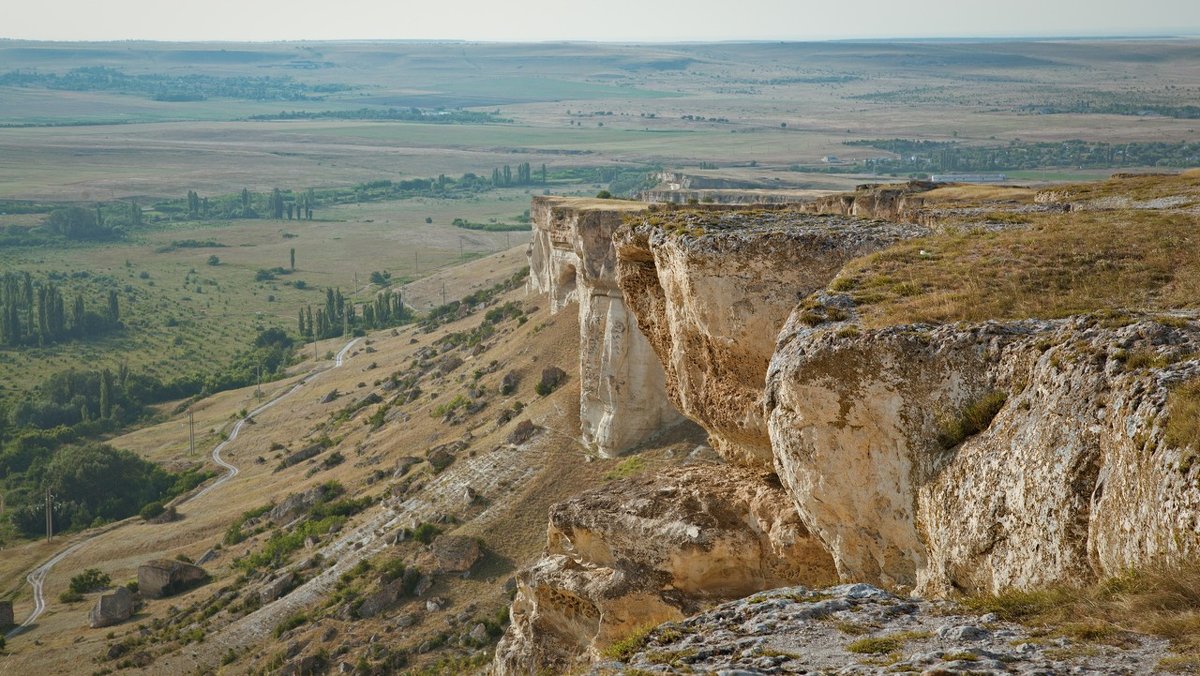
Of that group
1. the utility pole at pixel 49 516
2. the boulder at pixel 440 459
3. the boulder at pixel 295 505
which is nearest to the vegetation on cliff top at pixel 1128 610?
the boulder at pixel 440 459

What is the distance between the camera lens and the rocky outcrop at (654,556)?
1714cm

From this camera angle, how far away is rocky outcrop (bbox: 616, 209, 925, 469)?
655 inches

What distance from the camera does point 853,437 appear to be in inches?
499

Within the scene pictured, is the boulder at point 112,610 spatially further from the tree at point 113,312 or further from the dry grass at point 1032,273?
the tree at point 113,312

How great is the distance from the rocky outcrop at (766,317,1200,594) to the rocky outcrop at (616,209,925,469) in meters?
2.95

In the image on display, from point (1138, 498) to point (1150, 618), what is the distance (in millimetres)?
941

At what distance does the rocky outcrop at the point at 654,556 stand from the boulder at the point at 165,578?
28.8 m

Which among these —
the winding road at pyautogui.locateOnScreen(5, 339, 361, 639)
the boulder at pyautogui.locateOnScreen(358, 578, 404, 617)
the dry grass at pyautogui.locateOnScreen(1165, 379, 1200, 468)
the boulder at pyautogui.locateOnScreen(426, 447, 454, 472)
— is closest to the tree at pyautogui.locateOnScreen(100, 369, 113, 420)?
the winding road at pyautogui.locateOnScreen(5, 339, 361, 639)

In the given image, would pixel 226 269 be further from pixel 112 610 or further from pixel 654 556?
pixel 654 556

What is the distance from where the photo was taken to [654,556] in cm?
1809

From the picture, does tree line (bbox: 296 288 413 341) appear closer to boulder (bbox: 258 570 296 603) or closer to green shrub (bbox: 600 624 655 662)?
boulder (bbox: 258 570 296 603)

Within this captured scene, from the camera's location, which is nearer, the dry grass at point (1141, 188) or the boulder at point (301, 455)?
the dry grass at point (1141, 188)

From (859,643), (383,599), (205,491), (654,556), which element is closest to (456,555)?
(383,599)

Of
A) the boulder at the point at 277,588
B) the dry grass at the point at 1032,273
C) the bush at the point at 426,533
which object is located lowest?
the boulder at the point at 277,588
